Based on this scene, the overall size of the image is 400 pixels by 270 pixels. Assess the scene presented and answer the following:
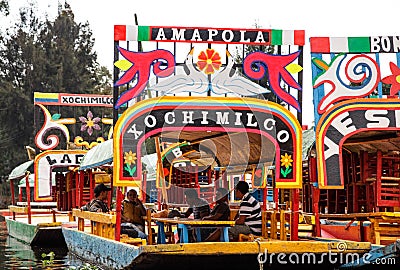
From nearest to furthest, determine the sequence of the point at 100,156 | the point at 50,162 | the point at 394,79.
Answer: the point at 394,79
the point at 100,156
the point at 50,162

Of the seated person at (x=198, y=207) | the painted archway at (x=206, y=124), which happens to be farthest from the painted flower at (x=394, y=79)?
the seated person at (x=198, y=207)

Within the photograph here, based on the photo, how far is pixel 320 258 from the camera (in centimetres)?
1015

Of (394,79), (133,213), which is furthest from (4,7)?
(394,79)

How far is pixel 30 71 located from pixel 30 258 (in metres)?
30.7

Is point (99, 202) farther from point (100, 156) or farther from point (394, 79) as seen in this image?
point (394, 79)

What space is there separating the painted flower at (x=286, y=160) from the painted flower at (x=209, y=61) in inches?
62.1

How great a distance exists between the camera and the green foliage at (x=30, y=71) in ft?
148

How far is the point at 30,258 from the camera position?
16.6 metres

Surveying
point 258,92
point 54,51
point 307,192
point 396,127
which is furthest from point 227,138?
point 54,51

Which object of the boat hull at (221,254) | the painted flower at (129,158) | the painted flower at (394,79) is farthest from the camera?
the painted flower at (394,79)

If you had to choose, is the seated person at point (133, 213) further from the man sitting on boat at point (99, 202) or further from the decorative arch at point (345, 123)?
the decorative arch at point (345, 123)

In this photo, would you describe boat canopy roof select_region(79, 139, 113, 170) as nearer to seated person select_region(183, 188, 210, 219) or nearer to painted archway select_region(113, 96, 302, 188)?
seated person select_region(183, 188, 210, 219)

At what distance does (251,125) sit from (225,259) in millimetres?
1924

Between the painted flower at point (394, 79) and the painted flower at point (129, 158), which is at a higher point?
the painted flower at point (394, 79)
